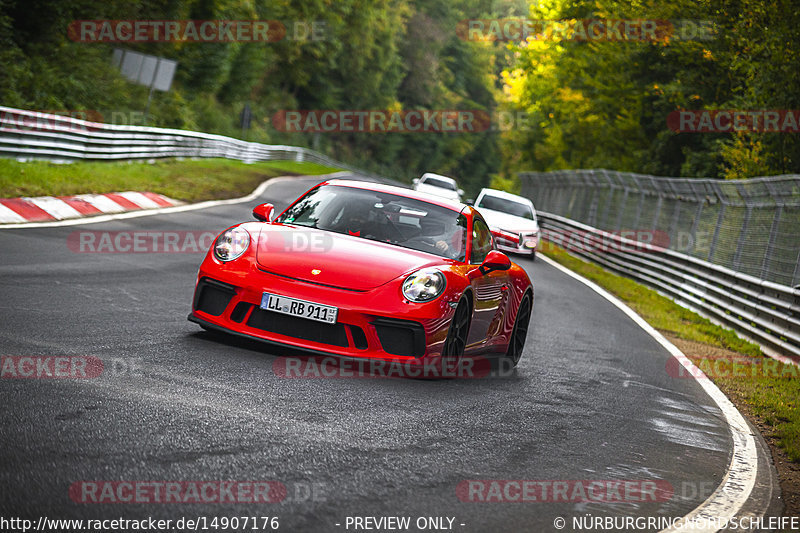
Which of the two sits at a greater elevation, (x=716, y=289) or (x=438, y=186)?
(x=438, y=186)

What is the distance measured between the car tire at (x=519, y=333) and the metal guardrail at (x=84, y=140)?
11.4m

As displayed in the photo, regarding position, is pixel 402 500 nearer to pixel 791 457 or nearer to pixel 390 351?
pixel 390 351

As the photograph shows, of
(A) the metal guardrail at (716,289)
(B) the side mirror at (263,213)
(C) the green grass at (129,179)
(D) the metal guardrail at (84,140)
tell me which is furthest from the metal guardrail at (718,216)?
(D) the metal guardrail at (84,140)

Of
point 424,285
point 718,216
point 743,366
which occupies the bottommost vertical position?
point 743,366

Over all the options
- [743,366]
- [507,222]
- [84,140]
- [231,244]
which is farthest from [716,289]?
[84,140]

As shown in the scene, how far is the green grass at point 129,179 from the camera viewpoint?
16250mm

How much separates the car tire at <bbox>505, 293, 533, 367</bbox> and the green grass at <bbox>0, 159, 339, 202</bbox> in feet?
27.8

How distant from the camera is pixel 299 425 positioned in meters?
5.39

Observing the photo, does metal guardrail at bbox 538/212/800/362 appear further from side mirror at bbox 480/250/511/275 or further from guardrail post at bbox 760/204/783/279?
side mirror at bbox 480/250/511/275

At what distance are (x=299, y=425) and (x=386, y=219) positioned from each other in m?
3.08

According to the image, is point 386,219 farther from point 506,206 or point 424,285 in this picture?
point 506,206

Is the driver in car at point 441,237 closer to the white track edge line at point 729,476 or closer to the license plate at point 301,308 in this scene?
the license plate at point 301,308

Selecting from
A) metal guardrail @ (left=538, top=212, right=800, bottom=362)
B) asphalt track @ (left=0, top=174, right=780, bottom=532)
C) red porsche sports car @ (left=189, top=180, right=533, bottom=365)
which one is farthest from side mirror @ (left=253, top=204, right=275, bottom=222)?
metal guardrail @ (left=538, top=212, right=800, bottom=362)

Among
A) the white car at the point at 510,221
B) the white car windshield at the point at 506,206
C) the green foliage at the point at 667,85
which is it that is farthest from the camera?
the green foliage at the point at 667,85
